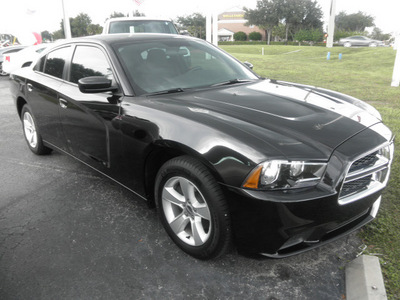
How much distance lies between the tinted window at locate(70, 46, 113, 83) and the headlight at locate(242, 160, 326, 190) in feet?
5.53

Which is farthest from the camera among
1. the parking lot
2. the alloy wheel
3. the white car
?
the white car

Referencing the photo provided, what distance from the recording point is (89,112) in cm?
314

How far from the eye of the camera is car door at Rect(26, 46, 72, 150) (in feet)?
12.2

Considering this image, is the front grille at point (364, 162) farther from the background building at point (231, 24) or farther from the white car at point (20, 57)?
the background building at point (231, 24)

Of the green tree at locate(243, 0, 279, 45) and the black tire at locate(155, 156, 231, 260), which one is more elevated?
the green tree at locate(243, 0, 279, 45)

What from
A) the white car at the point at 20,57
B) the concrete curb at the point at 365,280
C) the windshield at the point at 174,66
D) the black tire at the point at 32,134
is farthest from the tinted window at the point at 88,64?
the white car at the point at 20,57

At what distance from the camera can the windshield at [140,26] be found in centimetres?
916

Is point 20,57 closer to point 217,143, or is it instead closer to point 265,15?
point 217,143

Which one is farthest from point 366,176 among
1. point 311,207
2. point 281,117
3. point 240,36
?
point 240,36

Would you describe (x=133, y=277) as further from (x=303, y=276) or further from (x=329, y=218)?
(x=329, y=218)

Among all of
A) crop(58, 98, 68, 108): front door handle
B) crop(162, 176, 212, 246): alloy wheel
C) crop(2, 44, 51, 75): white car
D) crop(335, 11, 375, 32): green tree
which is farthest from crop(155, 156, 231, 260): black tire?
crop(335, 11, 375, 32): green tree

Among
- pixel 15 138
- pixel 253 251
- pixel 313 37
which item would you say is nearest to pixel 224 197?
pixel 253 251

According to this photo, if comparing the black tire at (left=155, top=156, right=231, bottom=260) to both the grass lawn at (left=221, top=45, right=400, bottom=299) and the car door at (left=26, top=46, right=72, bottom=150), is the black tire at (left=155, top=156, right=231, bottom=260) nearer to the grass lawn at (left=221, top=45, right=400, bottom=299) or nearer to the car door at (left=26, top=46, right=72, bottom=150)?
the grass lawn at (left=221, top=45, right=400, bottom=299)

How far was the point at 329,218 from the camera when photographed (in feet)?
6.83
